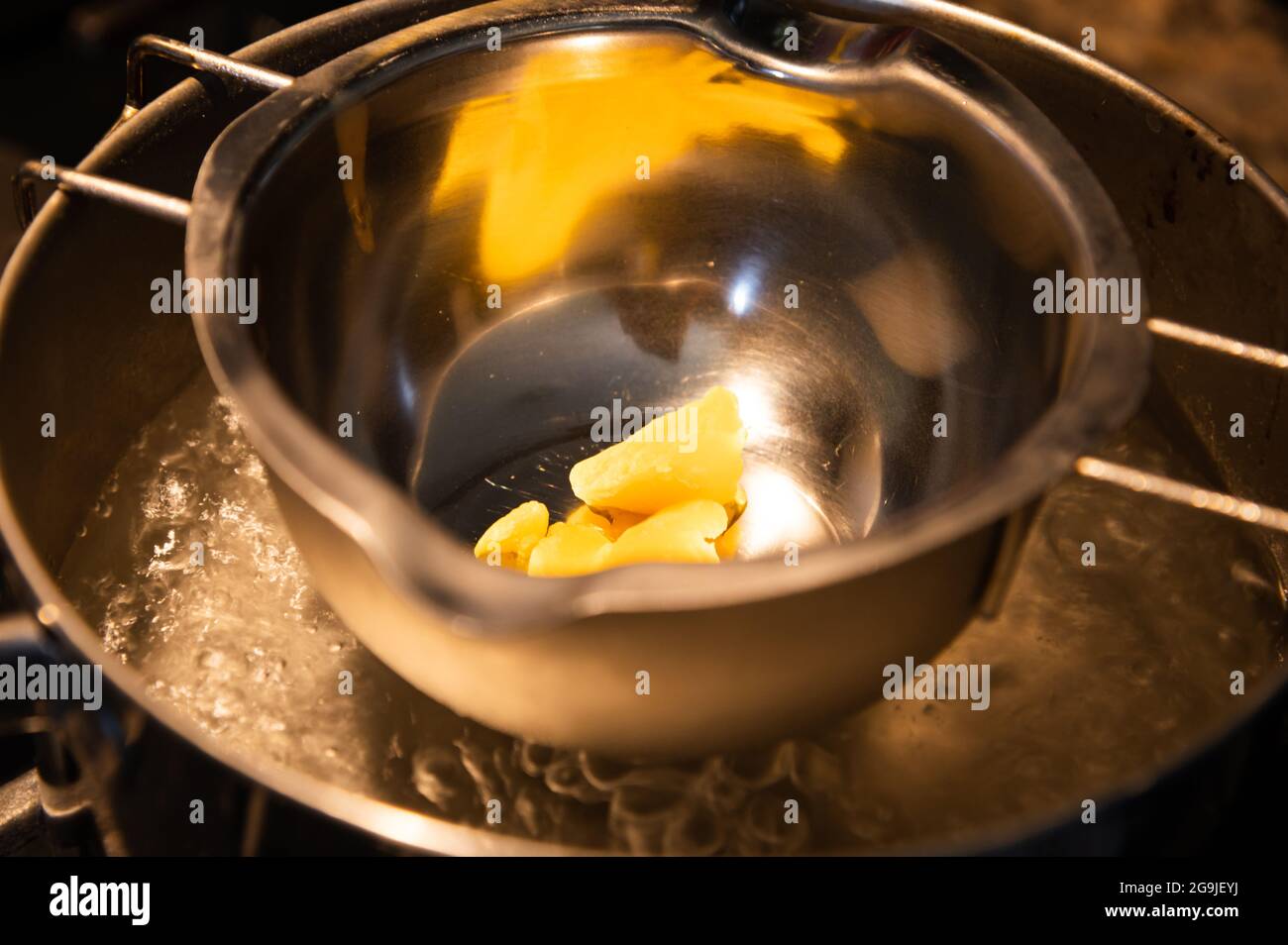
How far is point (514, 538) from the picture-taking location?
0.77 metres

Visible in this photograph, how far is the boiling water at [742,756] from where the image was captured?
0.66 metres

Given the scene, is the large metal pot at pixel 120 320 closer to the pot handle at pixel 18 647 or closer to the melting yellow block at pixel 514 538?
the pot handle at pixel 18 647

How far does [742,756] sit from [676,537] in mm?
124

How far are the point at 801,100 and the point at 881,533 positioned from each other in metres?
0.37

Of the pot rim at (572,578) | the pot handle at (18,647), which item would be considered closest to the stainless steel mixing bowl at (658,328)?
the pot rim at (572,578)

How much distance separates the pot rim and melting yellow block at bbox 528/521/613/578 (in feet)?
0.57

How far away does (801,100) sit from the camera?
2.62 ft

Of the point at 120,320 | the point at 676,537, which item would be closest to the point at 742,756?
the point at 676,537

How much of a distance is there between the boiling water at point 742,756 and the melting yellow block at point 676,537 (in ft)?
0.36

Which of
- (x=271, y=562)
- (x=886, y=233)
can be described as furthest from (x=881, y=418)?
(x=271, y=562)

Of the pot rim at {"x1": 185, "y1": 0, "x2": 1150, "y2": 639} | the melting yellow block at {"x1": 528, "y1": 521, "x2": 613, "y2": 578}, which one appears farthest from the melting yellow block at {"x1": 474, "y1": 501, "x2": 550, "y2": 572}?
the pot rim at {"x1": 185, "y1": 0, "x2": 1150, "y2": 639}

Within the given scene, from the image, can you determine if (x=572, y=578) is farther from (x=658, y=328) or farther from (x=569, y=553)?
(x=658, y=328)
